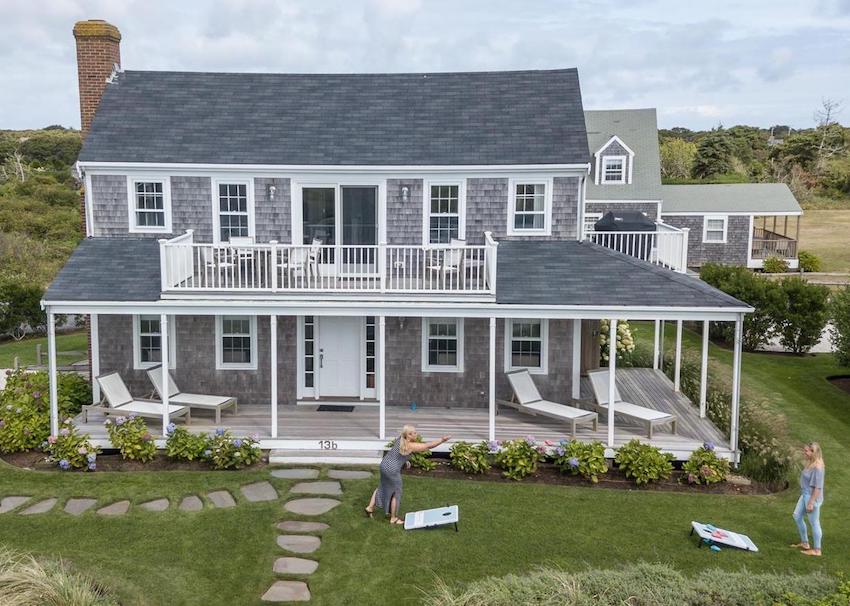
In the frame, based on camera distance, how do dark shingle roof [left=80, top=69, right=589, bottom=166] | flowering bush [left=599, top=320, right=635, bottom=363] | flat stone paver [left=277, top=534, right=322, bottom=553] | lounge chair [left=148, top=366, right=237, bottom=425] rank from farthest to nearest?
1. flowering bush [left=599, top=320, right=635, bottom=363]
2. dark shingle roof [left=80, top=69, right=589, bottom=166]
3. lounge chair [left=148, top=366, right=237, bottom=425]
4. flat stone paver [left=277, top=534, right=322, bottom=553]

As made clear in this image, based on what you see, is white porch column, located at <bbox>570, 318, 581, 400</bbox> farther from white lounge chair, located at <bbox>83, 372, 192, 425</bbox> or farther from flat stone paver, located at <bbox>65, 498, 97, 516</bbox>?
flat stone paver, located at <bbox>65, 498, 97, 516</bbox>

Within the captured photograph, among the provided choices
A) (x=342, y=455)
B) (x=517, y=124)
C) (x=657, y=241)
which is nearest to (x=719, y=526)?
(x=342, y=455)

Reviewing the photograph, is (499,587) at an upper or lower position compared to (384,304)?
lower

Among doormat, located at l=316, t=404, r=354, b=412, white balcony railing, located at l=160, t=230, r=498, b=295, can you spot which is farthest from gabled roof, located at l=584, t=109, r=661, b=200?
doormat, located at l=316, t=404, r=354, b=412

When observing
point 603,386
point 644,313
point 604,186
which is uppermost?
point 604,186

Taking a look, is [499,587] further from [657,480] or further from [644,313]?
[644,313]
